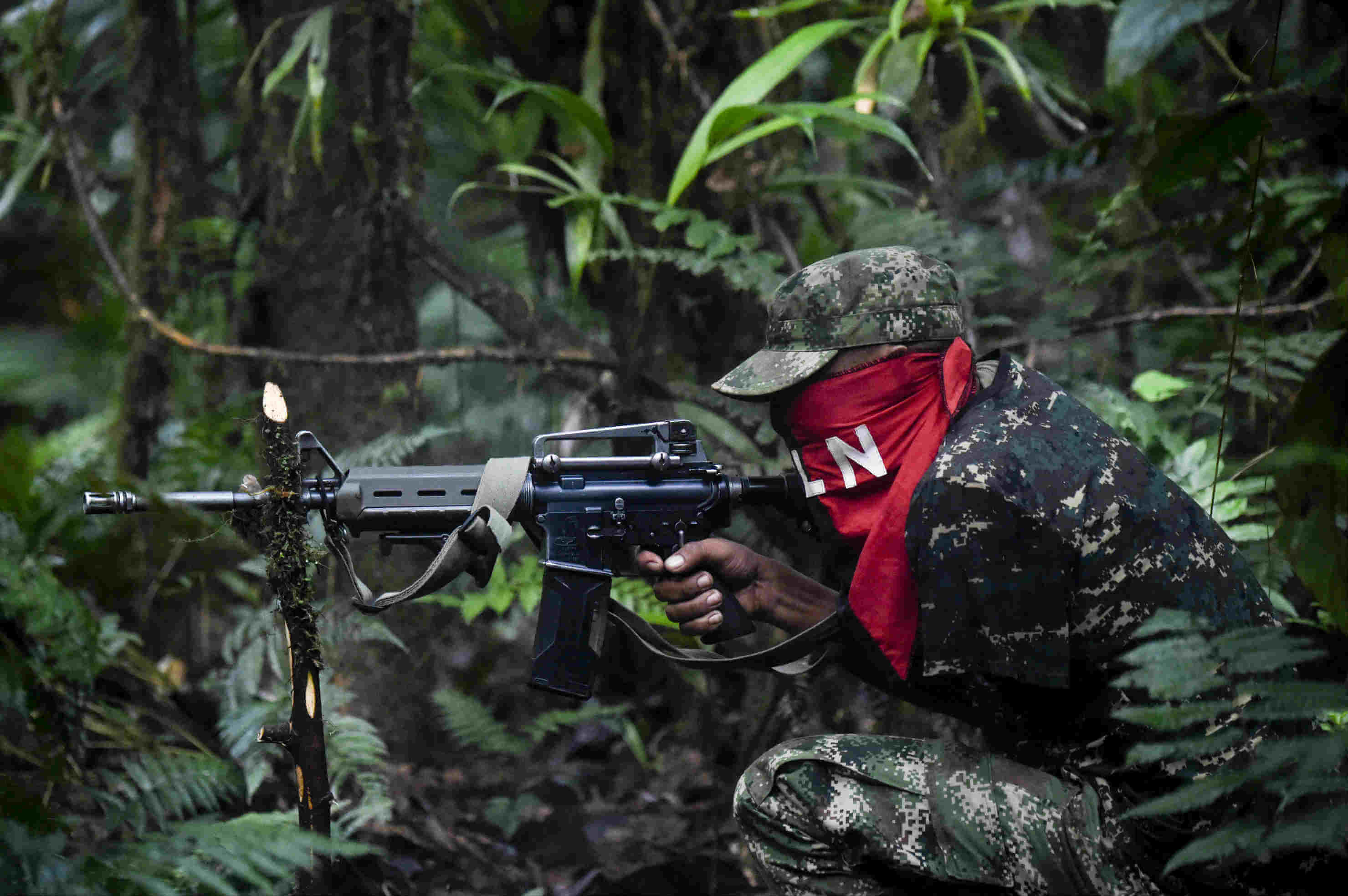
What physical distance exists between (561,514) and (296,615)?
726mm

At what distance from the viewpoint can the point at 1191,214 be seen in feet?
17.3

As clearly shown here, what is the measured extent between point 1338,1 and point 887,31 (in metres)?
2.03

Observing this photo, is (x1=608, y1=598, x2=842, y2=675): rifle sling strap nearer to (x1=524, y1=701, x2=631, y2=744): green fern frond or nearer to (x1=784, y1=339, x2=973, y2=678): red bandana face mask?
(x1=784, y1=339, x2=973, y2=678): red bandana face mask

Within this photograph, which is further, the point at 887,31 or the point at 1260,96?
the point at 887,31

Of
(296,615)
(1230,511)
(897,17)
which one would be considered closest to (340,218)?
(897,17)

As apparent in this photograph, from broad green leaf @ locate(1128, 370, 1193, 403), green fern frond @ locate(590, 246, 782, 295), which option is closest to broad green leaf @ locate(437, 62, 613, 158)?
green fern frond @ locate(590, 246, 782, 295)

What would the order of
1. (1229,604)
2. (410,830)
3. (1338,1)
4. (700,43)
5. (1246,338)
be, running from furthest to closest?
(700,43) → (1246,338) → (410,830) → (1229,604) → (1338,1)

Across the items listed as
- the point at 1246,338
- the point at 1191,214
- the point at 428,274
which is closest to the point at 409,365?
the point at 428,274

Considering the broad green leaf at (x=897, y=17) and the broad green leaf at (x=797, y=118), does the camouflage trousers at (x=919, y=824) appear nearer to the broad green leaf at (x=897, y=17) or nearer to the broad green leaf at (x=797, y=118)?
the broad green leaf at (x=797, y=118)

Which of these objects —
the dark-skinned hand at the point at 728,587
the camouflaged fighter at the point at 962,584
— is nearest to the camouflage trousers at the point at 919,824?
the camouflaged fighter at the point at 962,584

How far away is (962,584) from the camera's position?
240 centimetres

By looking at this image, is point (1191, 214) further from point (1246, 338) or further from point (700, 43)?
point (700, 43)

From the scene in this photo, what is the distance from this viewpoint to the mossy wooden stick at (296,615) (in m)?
2.53

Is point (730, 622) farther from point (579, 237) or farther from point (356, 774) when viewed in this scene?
point (579, 237)
